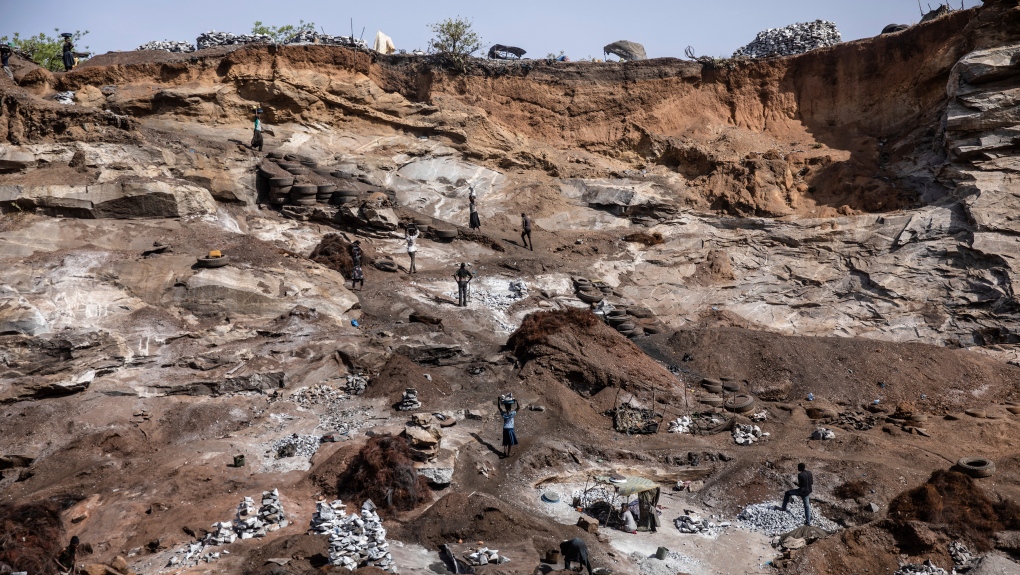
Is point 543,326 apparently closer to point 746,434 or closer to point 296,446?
point 746,434

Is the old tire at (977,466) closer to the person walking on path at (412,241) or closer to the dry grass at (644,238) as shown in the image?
the dry grass at (644,238)

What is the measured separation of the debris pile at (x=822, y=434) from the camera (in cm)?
1449

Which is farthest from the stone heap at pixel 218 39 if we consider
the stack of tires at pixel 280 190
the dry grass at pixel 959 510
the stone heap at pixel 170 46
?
the dry grass at pixel 959 510

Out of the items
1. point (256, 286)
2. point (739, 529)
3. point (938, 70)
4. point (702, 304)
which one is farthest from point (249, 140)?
point (938, 70)

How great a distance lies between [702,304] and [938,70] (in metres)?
12.8

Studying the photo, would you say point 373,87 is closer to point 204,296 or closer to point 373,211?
point 373,211

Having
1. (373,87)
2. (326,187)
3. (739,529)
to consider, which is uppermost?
(373,87)

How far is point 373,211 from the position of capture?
22375 mm

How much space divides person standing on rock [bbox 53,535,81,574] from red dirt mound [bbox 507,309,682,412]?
8.72 m

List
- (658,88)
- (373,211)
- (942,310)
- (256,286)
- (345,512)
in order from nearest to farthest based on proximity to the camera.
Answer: (345,512) → (256,286) → (942,310) → (373,211) → (658,88)

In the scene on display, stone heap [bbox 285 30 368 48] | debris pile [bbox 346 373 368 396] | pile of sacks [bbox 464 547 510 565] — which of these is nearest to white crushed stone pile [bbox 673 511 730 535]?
pile of sacks [bbox 464 547 510 565]

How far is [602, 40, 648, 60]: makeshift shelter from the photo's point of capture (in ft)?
115

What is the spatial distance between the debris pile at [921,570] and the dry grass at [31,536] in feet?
34.6

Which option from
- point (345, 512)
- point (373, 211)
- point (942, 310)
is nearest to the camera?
point (345, 512)
